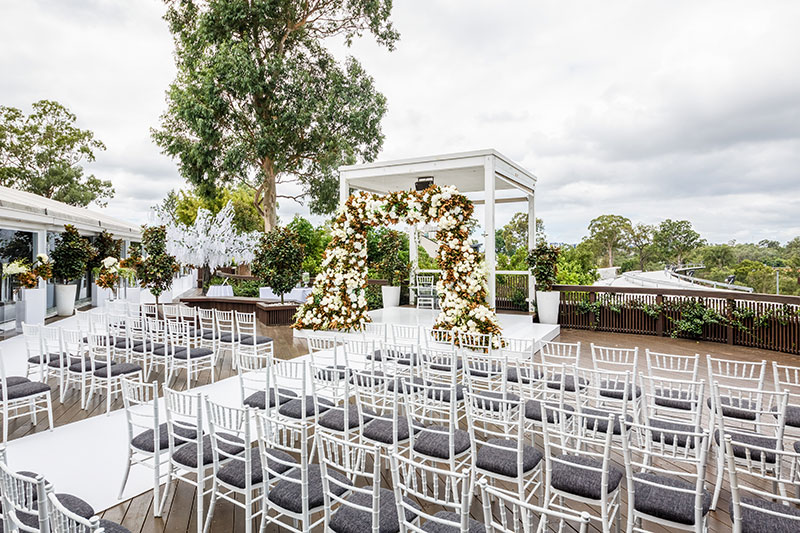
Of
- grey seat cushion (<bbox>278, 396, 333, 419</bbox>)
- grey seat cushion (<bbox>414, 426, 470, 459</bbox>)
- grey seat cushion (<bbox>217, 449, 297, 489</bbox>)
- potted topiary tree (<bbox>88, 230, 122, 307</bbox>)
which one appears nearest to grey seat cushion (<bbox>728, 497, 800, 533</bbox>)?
grey seat cushion (<bbox>414, 426, 470, 459</bbox>)

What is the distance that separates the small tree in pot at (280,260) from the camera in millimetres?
12016

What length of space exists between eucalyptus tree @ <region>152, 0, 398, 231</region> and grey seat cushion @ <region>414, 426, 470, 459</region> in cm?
1559

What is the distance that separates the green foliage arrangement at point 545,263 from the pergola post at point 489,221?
265 cm

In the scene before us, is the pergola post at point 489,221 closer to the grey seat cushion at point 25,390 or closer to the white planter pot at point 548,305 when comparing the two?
the white planter pot at point 548,305

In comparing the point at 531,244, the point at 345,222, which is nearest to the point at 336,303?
the point at 345,222

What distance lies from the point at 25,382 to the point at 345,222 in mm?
5500

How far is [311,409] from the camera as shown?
377 centimetres

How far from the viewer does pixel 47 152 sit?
2622 centimetres

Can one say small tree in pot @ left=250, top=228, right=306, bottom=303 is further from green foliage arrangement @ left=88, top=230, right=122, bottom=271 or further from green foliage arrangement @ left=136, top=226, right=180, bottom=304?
green foliage arrangement @ left=88, top=230, right=122, bottom=271

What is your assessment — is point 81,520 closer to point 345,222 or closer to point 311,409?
point 311,409

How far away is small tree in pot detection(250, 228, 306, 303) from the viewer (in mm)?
12016

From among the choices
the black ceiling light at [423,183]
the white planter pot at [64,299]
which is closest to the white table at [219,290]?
the white planter pot at [64,299]

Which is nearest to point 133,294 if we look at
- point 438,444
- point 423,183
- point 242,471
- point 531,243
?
point 423,183

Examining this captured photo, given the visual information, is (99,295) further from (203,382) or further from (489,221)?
(489,221)
